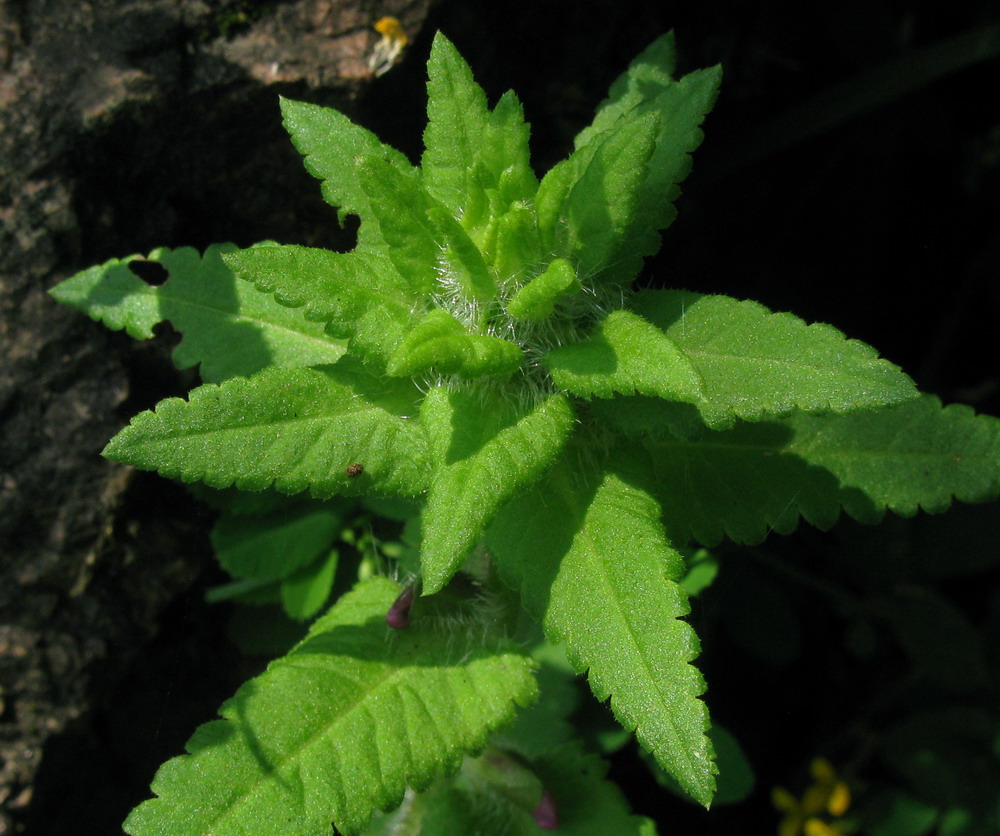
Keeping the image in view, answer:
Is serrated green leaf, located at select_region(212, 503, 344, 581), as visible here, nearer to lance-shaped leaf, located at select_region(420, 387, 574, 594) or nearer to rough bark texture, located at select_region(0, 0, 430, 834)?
rough bark texture, located at select_region(0, 0, 430, 834)

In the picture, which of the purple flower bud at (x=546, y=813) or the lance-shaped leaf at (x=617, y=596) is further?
the purple flower bud at (x=546, y=813)

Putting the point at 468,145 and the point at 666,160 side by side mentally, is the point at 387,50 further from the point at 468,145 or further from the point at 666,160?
the point at 666,160

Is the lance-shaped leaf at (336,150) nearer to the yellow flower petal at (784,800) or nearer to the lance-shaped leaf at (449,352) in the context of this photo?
the lance-shaped leaf at (449,352)

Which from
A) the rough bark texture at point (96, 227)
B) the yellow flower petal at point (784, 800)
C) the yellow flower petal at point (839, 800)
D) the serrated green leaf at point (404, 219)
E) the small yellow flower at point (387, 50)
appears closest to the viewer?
the serrated green leaf at point (404, 219)

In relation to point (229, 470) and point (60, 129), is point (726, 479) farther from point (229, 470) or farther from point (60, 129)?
point (60, 129)

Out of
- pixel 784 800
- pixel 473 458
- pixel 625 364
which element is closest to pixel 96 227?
pixel 473 458

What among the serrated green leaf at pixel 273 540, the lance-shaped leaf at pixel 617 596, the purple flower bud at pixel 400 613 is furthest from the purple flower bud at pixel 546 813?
the serrated green leaf at pixel 273 540

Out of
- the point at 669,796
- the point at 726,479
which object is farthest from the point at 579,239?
the point at 669,796
